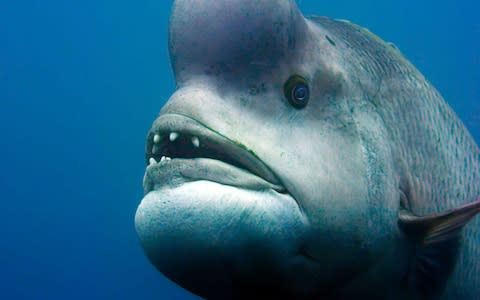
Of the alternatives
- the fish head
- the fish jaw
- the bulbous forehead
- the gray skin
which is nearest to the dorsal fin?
the gray skin

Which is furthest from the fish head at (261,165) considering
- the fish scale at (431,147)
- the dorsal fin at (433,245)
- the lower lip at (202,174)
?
the fish scale at (431,147)

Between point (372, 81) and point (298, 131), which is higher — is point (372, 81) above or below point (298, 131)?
above

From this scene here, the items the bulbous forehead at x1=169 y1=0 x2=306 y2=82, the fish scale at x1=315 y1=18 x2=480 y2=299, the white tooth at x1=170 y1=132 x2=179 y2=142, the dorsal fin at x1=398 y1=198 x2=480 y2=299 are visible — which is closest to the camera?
the white tooth at x1=170 y1=132 x2=179 y2=142

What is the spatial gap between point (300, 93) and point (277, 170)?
48cm

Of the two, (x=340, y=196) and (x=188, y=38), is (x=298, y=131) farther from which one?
(x=188, y=38)

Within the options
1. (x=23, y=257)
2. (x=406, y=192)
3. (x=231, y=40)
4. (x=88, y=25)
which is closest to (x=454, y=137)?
(x=406, y=192)

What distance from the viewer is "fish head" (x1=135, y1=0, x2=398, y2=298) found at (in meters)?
1.99

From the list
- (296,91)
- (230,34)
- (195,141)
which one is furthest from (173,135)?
(296,91)

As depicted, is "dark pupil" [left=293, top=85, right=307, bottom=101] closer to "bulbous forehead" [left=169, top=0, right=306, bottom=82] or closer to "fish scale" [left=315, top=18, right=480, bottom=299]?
"bulbous forehead" [left=169, top=0, right=306, bottom=82]

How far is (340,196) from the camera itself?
7.70ft

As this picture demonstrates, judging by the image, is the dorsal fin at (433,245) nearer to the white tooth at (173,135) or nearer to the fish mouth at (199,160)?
the fish mouth at (199,160)

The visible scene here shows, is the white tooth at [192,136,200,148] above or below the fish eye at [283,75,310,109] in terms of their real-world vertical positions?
below

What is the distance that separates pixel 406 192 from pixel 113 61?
46.1m

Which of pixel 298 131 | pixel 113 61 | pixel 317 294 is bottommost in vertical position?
pixel 317 294
